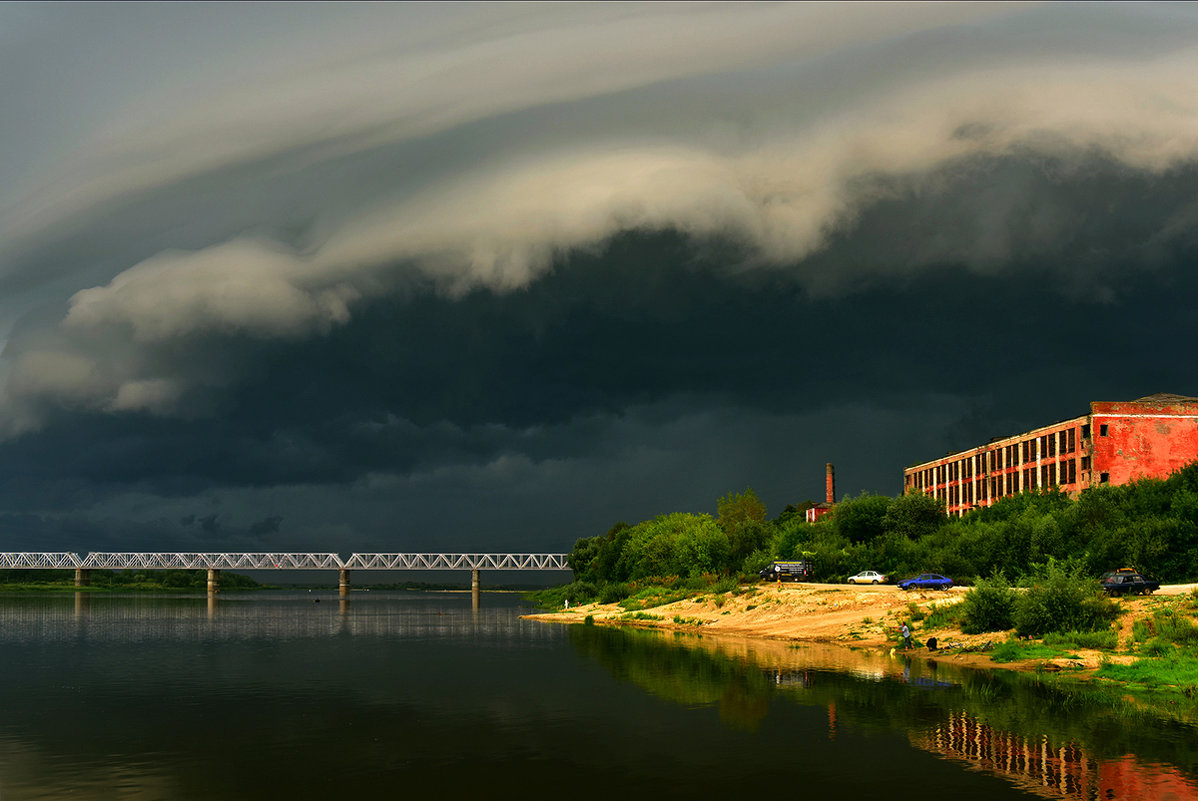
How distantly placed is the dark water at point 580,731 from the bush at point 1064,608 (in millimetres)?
8534

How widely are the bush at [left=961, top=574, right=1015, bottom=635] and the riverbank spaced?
1.17 meters

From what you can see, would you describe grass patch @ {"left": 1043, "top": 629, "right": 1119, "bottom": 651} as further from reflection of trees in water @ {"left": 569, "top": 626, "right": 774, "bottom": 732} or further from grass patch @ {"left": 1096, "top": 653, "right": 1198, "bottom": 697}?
reflection of trees in water @ {"left": 569, "top": 626, "right": 774, "bottom": 732}

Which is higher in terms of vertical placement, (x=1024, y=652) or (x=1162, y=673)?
(x=1162, y=673)

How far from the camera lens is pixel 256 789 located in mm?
31438

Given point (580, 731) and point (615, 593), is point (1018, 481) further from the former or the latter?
point (580, 731)

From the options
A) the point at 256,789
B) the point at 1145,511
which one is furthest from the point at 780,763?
the point at 1145,511

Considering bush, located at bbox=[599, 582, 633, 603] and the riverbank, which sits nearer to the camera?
the riverbank

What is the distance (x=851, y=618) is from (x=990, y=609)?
16.5m

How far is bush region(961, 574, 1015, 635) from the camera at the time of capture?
224 ft

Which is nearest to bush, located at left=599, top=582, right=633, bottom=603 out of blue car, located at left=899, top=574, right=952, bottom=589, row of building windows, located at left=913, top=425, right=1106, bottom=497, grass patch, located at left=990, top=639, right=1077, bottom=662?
blue car, located at left=899, top=574, right=952, bottom=589

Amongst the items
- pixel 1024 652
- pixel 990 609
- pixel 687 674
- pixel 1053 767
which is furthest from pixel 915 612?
pixel 1053 767

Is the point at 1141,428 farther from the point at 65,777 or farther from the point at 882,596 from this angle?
the point at 65,777

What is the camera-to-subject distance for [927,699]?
Result: 155 feet

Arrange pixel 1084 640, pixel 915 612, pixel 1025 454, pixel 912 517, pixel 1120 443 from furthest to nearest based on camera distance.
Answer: pixel 1025 454
pixel 1120 443
pixel 912 517
pixel 915 612
pixel 1084 640
